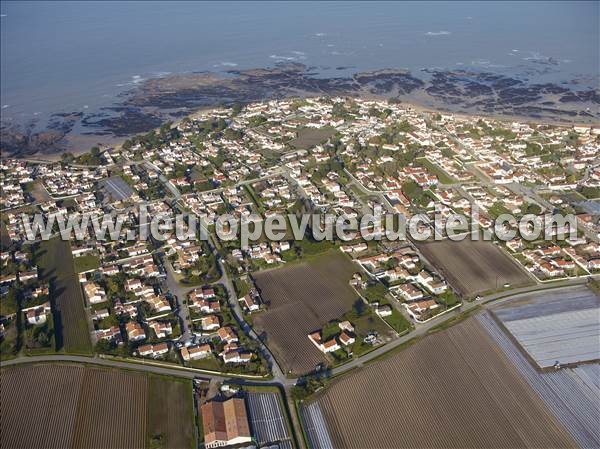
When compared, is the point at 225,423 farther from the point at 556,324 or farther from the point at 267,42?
the point at 267,42

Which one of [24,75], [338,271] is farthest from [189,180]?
[24,75]

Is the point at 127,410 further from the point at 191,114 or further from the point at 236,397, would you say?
the point at 191,114

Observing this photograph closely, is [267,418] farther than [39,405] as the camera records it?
No

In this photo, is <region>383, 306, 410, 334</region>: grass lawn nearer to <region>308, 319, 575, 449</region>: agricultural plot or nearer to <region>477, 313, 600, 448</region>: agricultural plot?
<region>308, 319, 575, 449</region>: agricultural plot

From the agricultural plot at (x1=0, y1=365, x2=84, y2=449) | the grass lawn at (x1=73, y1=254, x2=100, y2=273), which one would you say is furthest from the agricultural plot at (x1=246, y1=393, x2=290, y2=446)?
the grass lawn at (x1=73, y1=254, x2=100, y2=273)

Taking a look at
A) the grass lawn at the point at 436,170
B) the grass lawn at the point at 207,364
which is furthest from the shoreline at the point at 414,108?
the grass lawn at the point at 207,364

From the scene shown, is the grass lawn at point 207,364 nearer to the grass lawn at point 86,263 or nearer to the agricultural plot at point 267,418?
the agricultural plot at point 267,418

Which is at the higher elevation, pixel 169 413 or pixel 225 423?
pixel 225 423

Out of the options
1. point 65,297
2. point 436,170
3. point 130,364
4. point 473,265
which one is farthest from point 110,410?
point 436,170
